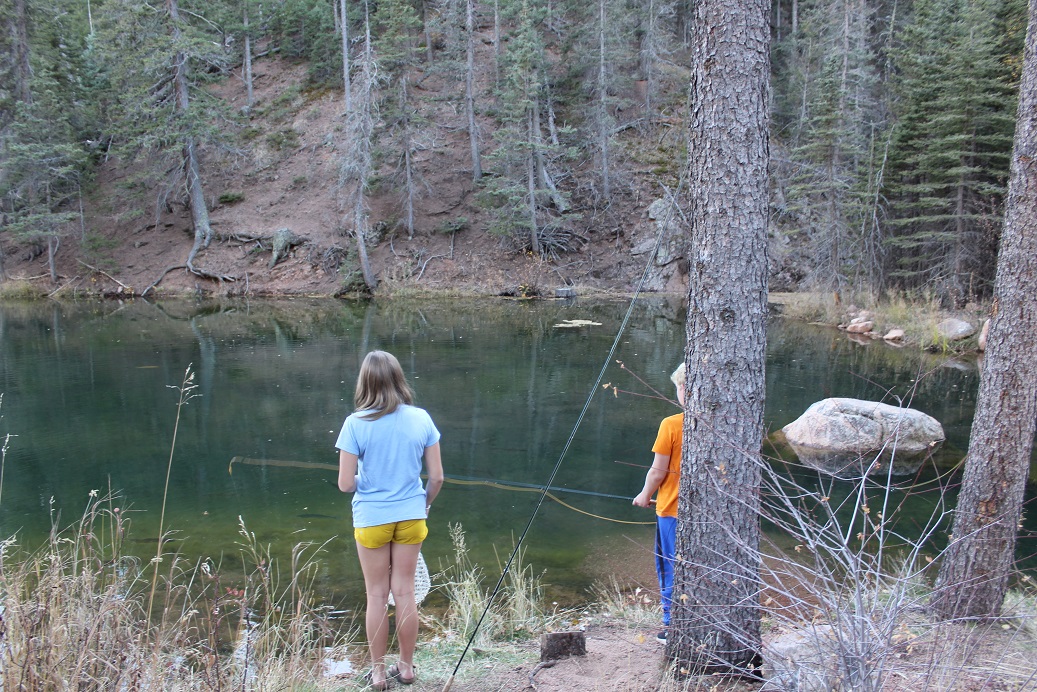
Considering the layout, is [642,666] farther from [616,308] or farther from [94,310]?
[94,310]

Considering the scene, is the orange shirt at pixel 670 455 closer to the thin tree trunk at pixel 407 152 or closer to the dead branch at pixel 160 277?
the thin tree trunk at pixel 407 152

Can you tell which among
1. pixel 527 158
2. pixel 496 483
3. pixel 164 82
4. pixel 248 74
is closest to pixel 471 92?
pixel 527 158

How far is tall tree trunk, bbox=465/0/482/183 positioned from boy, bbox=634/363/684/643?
26.6 meters

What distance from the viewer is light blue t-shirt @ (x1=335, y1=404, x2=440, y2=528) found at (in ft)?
10.9

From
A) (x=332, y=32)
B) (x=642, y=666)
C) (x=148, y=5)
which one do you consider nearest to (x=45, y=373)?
(x=642, y=666)

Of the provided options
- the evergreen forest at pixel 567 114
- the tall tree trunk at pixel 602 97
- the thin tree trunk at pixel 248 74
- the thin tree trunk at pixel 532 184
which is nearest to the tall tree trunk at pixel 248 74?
the thin tree trunk at pixel 248 74

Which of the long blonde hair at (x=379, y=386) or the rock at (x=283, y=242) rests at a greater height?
the rock at (x=283, y=242)

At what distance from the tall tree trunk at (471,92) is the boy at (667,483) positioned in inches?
1046

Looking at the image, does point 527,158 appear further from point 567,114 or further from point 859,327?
point 859,327

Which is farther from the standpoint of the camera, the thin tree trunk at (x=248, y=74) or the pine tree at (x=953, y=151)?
the thin tree trunk at (x=248, y=74)

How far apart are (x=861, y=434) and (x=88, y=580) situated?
8.22m

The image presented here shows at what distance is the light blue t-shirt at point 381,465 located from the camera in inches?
131

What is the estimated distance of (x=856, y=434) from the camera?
879 cm

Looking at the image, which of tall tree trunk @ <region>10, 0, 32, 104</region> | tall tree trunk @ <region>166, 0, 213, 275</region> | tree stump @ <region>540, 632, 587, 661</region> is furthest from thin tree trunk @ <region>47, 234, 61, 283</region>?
tree stump @ <region>540, 632, 587, 661</region>
